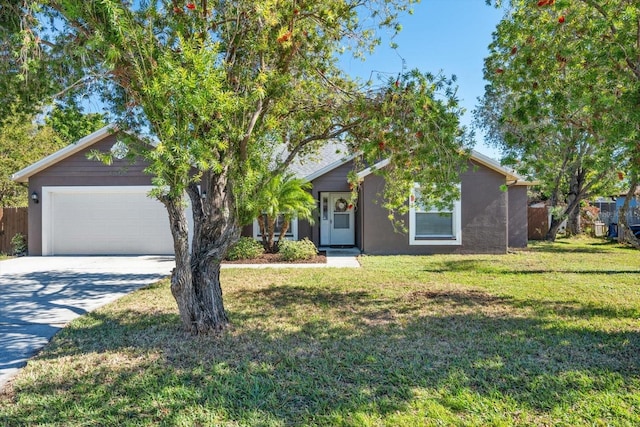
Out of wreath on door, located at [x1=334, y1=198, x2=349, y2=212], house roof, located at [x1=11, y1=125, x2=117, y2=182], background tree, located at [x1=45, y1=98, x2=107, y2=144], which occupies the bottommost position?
wreath on door, located at [x1=334, y1=198, x2=349, y2=212]

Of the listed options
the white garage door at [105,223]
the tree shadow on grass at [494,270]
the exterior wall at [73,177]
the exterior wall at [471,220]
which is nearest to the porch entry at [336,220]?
the exterior wall at [471,220]

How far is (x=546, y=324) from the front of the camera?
5.53m

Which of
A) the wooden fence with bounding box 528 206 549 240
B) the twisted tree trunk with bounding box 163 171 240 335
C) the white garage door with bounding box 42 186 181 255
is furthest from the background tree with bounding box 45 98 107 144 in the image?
the wooden fence with bounding box 528 206 549 240

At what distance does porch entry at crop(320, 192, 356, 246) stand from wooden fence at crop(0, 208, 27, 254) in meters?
11.3

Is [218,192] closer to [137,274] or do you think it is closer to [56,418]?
[56,418]

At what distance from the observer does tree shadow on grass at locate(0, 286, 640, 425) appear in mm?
3295

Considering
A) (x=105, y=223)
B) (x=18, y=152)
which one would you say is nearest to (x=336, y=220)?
(x=105, y=223)

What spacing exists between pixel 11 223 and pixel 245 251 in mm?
9465

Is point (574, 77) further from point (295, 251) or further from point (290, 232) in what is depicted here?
point (290, 232)

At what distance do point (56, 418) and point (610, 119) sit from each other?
6.35 meters

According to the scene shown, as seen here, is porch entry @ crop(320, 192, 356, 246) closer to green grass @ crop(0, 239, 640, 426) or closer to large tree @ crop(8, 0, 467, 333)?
green grass @ crop(0, 239, 640, 426)

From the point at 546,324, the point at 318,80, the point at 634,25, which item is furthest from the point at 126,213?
the point at 634,25

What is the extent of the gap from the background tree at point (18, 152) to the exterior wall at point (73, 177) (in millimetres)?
5027

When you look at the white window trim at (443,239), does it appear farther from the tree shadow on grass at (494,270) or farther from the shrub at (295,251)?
the shrub at (295,251)
